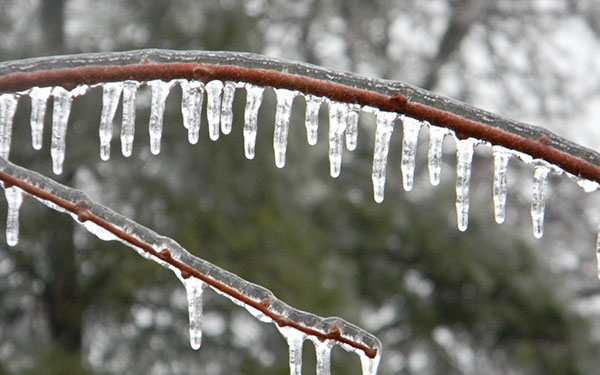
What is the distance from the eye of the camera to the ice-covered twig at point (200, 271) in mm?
598

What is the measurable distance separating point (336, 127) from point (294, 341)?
0.19 m

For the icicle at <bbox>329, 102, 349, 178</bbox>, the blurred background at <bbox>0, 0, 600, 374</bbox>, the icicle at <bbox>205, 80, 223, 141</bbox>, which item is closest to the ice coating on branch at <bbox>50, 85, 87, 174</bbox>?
the icicle at <bbox>205, 80, 223, 141</bbox>

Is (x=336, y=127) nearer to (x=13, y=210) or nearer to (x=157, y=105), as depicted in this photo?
(x=157, y=105)

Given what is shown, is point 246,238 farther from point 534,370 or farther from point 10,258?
point 534,370

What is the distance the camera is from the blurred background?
94.7 inches

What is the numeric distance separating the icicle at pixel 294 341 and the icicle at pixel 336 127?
158mm

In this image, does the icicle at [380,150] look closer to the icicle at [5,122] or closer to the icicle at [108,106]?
the icicle at [108,106]

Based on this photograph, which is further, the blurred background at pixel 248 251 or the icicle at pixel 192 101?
the blurred background at pixel 248 251

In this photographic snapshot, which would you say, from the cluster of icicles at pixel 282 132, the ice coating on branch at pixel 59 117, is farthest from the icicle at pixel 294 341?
the ice coating on branch at pixel 59 117

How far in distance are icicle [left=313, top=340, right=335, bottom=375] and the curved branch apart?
19cm

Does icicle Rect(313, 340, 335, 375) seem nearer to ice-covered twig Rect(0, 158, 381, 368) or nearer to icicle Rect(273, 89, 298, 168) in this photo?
ice-covered twig Rect(0, 158, 381, 368)

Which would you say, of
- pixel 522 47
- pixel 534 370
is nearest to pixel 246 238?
pixel 534 370

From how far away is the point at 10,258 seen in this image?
8.14ft

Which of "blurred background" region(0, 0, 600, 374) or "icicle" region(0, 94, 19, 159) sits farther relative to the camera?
"blurred background" region(0, 0, 600, 374)
